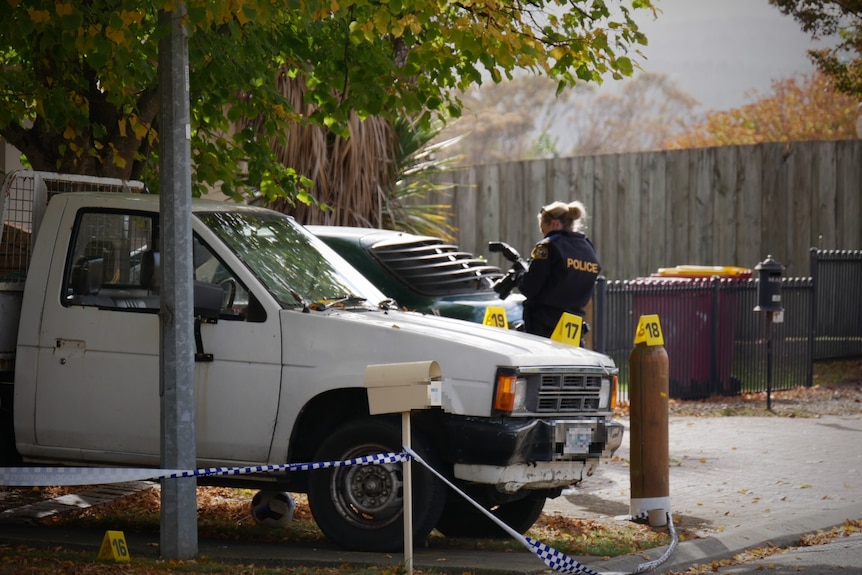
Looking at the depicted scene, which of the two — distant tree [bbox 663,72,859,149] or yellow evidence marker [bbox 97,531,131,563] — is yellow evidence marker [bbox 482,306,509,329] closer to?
yellow evidence marker [bbox 97,531,131,563]

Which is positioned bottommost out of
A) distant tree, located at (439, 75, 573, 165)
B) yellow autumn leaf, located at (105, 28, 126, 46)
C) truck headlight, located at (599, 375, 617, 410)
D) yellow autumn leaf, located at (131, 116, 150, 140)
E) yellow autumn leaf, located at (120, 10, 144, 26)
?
truck headlight, located at (599, 375, 617, 410)

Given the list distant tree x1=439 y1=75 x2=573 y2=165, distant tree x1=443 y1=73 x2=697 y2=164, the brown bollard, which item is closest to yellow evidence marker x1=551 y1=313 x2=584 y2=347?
the brown bollard

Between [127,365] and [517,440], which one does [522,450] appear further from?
[127,365]

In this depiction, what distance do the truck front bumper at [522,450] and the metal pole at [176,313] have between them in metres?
1.49

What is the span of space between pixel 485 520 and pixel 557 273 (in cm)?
223

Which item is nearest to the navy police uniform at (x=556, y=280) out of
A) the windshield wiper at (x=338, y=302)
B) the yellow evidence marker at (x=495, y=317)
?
the yellow evidence marker at (x=495, y=317)

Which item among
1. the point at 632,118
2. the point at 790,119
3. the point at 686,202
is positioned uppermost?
the point at 632,118

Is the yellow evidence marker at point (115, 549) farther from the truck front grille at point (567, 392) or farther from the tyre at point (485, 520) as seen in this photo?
the truck front grille at point (567, 392)

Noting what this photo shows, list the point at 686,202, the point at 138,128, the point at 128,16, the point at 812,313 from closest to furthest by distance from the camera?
the point at 128,16 < the point at 138,128 < the point at 812,313 < the point at 686,202

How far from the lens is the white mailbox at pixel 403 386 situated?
21.7 ft

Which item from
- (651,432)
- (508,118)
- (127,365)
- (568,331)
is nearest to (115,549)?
(127,365)

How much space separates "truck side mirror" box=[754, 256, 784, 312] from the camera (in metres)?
14.5

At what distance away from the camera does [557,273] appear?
984 cm

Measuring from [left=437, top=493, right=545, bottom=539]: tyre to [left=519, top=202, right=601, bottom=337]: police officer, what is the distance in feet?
6.27
